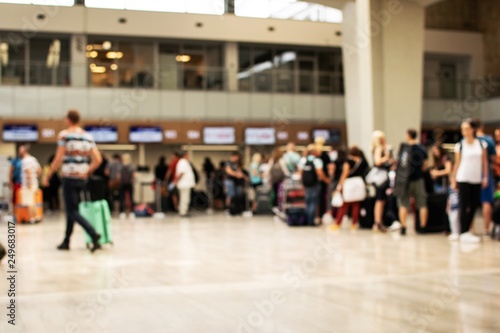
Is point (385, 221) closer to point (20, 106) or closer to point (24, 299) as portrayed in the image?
point (24, 299)

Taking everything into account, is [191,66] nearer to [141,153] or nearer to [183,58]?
[183,58]

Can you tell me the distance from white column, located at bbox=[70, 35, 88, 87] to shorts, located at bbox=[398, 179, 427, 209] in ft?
62.4

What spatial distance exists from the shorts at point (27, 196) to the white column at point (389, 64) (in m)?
9.19

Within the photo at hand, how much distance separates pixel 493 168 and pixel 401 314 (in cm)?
776

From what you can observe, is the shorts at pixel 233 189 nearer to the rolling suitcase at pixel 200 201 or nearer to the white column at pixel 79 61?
the rolling suitcase at pixel 200 201

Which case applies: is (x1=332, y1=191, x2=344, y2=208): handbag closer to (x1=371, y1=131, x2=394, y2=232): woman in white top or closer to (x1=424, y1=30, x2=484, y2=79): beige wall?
(x1=371, y1=131, x2=394, y2=232): woman in white top

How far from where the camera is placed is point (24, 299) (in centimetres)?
596

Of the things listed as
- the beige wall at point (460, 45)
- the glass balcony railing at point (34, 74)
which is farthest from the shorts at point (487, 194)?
the beige wall at point (460, 45)

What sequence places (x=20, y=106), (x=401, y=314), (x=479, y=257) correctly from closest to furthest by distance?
1. (x=401, y=314)
2. (x=479, y=257)
3. (x=20, y=106)

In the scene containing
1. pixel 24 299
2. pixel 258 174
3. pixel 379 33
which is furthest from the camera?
pixel 258 174

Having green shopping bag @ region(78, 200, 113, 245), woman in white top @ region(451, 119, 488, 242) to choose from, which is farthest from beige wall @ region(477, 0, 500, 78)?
green shopping bag @ region(78, 200, 113, 245)

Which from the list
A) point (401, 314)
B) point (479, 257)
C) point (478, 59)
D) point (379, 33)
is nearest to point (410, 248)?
point (479, 257)

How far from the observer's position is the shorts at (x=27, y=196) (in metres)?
17.2

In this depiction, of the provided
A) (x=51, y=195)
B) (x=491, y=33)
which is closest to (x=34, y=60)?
(x=51, y=195)
